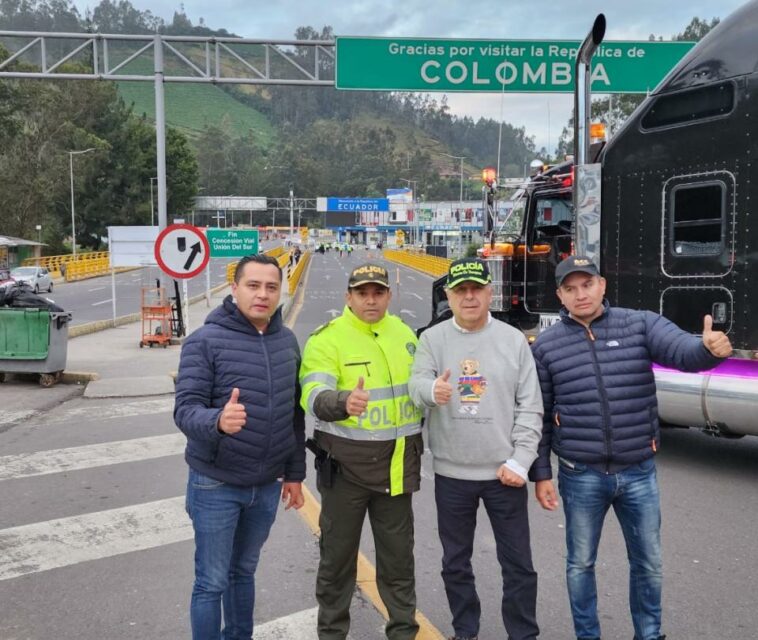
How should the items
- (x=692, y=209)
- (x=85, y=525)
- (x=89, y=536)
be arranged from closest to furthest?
(x=89, y=536) < (x=85, y=525) < (x=692, y=209)

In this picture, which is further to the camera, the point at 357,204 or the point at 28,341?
the point at 357,204

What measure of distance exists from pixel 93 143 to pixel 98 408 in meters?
61.7

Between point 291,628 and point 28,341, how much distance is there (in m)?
8.77

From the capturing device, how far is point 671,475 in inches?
254

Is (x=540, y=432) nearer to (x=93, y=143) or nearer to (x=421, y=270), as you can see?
(x=421, y=270)

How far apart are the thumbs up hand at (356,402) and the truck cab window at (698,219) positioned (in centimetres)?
430

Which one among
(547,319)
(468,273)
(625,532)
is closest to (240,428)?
(468,273)

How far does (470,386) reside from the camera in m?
3.25

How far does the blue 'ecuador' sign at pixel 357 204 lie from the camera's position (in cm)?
9881

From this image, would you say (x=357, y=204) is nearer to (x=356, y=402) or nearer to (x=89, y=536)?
(x=89, y=536)

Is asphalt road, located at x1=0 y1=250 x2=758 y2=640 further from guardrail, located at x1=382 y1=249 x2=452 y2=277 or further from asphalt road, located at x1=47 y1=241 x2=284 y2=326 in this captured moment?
guardrail, located at x1=382 y1=249 x2=452 y2=277

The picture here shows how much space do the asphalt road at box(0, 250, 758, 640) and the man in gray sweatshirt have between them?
617mm

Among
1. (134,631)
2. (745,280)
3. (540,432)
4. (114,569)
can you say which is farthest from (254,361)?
(745,280)

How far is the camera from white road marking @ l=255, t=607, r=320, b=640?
3.62m
